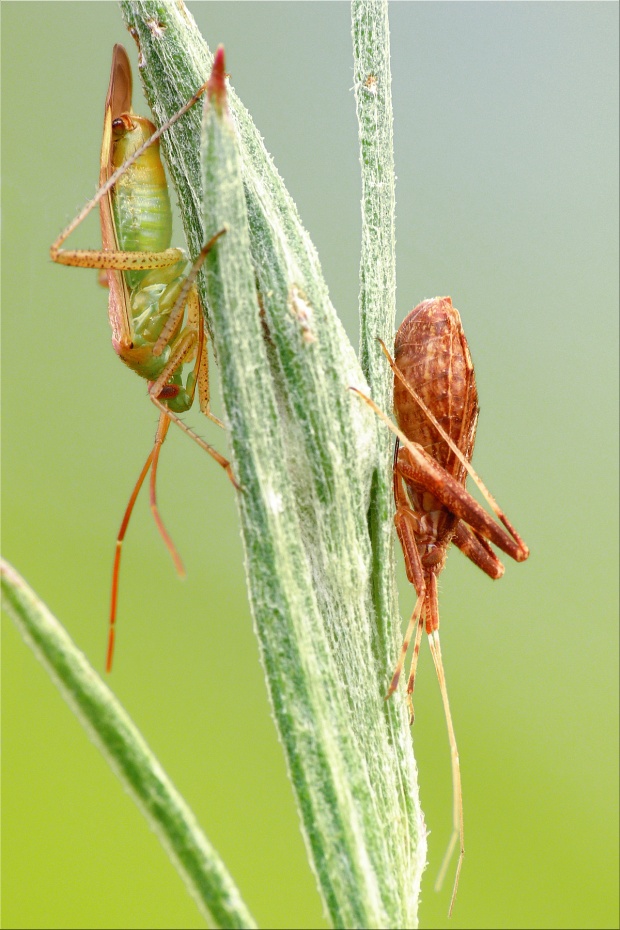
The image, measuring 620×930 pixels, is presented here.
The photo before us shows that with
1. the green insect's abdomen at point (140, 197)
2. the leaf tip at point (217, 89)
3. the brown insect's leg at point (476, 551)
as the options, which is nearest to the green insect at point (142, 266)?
the green insect's abdomen at point (140, 197)

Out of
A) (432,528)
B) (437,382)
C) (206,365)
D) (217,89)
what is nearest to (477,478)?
(432,528)

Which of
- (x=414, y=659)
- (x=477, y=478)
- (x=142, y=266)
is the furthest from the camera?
(x=142, y=266)

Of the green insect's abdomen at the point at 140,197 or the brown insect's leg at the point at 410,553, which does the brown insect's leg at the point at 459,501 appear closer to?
the brown insect's leg at the point at 410,553

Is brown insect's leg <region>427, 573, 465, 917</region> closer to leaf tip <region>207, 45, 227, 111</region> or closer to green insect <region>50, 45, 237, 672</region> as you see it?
green insect <region>50, 45, 237, 672</region>

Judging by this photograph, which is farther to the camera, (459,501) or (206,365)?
(206,365)

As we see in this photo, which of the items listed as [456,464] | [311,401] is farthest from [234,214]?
[456,464]

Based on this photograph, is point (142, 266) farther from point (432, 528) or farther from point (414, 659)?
point (414, 659)

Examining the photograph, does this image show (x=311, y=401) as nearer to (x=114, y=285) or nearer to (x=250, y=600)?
(x=250, y=600)
